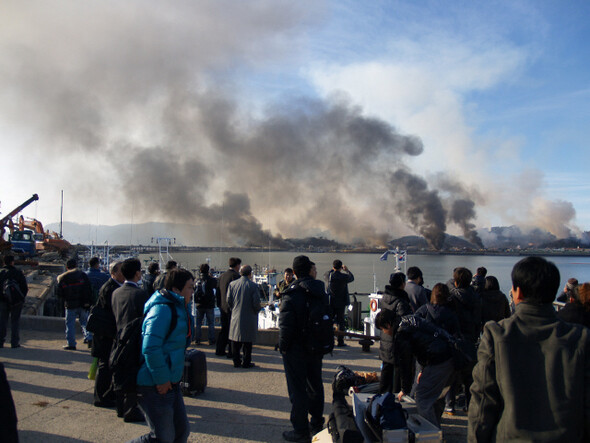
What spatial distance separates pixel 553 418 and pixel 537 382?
15 centimetres

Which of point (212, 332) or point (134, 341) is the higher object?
point (134, 341)

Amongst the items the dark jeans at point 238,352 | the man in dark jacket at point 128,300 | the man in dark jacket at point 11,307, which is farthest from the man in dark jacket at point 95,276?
the man in dark jacket at point 128,300

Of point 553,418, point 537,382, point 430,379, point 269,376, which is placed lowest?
point 269,376

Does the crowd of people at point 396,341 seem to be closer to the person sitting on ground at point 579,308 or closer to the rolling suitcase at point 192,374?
the person sitting on ground at point 579,308

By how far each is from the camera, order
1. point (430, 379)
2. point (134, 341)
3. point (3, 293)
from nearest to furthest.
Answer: point (134, 341)
point (430, 379)
point (3, 293)

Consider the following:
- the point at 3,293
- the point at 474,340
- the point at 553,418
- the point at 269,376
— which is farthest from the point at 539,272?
the point at 3,293

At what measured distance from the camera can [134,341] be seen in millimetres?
2941

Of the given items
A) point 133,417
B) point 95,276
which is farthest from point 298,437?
point 95,276

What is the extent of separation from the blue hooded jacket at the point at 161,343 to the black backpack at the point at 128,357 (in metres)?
0.04

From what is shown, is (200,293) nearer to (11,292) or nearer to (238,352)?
(238,352)

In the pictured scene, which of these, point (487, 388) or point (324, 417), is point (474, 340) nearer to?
point (324, 417)

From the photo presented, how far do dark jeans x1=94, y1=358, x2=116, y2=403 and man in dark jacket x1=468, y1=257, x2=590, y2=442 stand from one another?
3.63 meters

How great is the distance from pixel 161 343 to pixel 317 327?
1.45m

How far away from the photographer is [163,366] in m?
2.77
